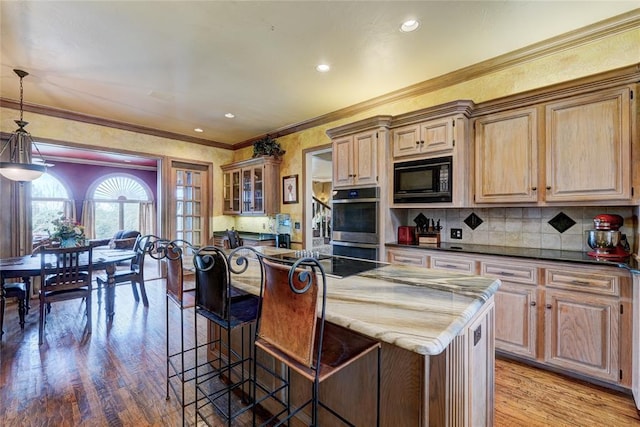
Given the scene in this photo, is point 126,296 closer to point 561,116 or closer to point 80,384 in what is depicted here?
point 80,384

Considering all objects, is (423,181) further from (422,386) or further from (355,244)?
(422,386)

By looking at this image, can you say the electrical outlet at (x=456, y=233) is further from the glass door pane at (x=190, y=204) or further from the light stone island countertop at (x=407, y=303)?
the glass door pane at (x=190, y=204)

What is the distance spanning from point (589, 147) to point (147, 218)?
30.1ft

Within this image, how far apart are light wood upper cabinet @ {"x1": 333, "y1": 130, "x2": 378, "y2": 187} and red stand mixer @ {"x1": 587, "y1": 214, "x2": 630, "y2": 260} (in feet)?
6.36

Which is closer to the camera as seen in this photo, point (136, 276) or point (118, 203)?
point (136, 276)

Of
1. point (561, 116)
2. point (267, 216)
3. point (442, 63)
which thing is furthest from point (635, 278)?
point (267, 216)

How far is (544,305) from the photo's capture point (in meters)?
2.27

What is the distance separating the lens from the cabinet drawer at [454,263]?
8.65 feet

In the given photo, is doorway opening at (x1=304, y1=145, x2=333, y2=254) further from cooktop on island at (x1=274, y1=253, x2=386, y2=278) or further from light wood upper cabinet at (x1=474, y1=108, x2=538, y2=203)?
light wood upper cabinet at (x1=474, y1=108, x2=538, y2=203)

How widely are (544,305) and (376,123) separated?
2.32 m

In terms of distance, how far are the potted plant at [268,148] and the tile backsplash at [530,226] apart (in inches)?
115

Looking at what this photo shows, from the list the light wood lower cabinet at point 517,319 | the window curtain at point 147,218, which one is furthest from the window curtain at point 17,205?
the light wood lower cabinet at point 517,319

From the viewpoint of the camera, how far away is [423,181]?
3070mm

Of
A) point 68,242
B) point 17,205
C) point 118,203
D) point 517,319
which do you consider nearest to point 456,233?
point 517,319
